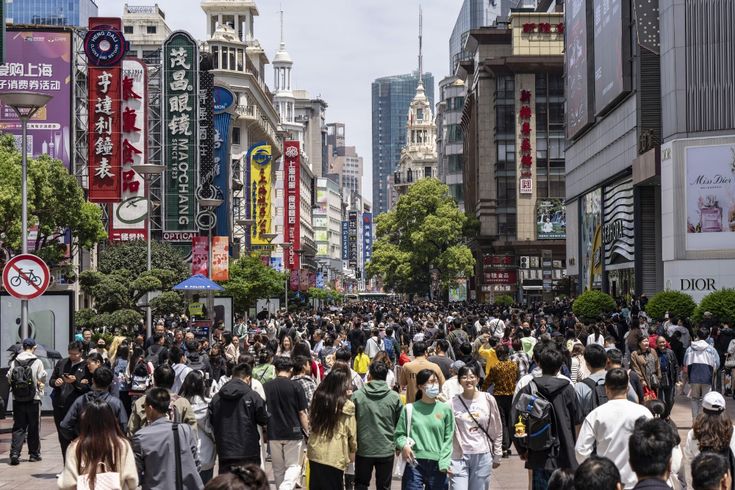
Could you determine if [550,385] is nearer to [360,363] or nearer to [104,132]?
[360,363]

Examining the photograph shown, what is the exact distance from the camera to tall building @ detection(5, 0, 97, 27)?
137625mm

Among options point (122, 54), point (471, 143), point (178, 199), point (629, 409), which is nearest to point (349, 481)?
point (629, 409)

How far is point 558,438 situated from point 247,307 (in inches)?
1736

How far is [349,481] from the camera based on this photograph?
1094 centimetres

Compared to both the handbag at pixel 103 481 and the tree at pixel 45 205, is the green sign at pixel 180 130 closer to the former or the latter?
the tree at pixel 45 205

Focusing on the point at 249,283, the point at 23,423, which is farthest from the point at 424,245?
the point at 23,423

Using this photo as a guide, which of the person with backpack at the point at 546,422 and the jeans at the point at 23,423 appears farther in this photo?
the jeans at the point at 23,423

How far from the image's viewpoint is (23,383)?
15.8m

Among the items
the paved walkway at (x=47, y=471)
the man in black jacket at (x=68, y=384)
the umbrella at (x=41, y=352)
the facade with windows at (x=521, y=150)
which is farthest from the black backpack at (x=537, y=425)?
the facade with windows at (x=521, y=150)

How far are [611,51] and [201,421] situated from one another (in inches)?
1645

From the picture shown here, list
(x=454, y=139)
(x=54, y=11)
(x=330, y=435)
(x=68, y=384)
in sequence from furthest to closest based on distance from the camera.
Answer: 1. (x=54, y=11)
2. (x=454, y=139)
3. (x=68, y=384)
4. (x=330, y=435)

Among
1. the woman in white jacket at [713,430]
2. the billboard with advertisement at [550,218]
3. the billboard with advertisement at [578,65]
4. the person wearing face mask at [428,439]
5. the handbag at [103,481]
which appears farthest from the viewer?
the billboard with advertisement at [550,218]

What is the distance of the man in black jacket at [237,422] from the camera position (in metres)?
10.5

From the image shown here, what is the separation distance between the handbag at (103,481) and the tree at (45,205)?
33.3 m
